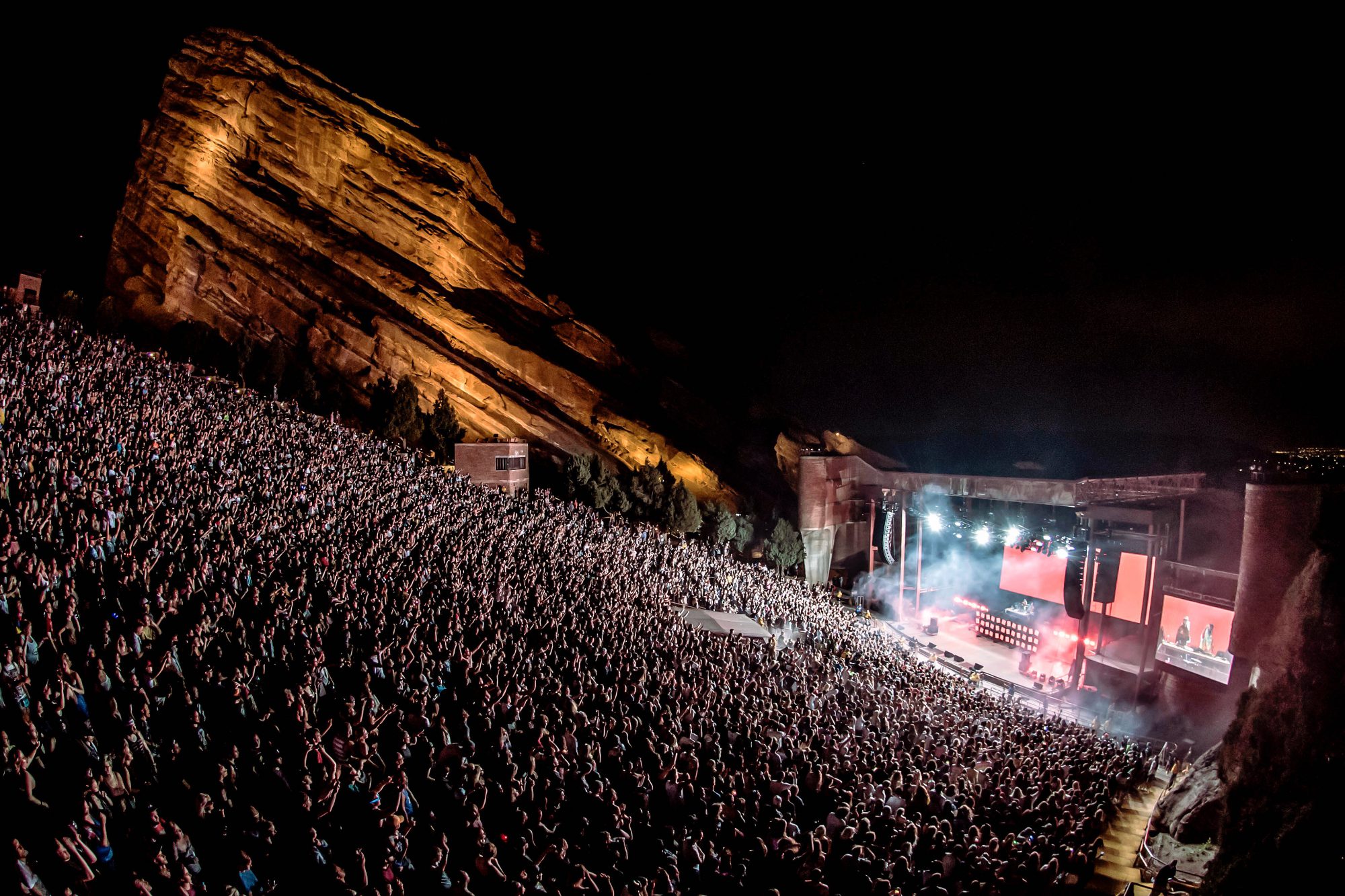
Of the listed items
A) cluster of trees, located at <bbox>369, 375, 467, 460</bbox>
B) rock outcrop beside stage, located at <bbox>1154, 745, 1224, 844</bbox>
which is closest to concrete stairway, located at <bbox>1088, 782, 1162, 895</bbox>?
rock outcrop beside stage, located at <bbox>1154, 745, 1224, 844</bbox>

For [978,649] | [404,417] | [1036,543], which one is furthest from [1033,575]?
[404,417]

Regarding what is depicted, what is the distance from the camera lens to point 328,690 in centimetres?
809

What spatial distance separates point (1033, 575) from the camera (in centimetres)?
2842

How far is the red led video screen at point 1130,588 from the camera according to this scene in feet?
74.6

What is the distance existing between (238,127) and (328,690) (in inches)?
1638

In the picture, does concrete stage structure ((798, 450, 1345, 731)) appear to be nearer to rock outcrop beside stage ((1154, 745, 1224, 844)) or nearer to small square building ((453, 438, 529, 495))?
rock outcrop beside stage ((1154, 745, 1224, 844))

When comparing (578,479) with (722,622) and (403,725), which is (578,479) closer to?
(722,622)

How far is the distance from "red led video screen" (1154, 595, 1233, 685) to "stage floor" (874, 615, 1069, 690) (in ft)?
14.2

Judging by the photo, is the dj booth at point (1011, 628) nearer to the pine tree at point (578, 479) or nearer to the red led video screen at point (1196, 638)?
the red led video screen at point (1196, 638)

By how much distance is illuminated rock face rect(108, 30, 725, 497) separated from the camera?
3600 cm

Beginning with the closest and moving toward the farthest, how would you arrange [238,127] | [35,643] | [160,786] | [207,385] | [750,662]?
1. [160,786]
2. [35,643]
3. [750,662]
4. [207,385]
5. [238,127]

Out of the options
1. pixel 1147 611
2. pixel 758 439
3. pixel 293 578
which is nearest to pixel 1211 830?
pixel 1147 611

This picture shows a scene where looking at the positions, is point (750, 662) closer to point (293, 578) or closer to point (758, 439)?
point (293, 578)

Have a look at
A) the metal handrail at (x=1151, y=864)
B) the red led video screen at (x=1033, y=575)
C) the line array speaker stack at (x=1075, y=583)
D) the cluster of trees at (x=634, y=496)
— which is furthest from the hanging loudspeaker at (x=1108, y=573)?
the cluster of trees at (x=634, y=496)
